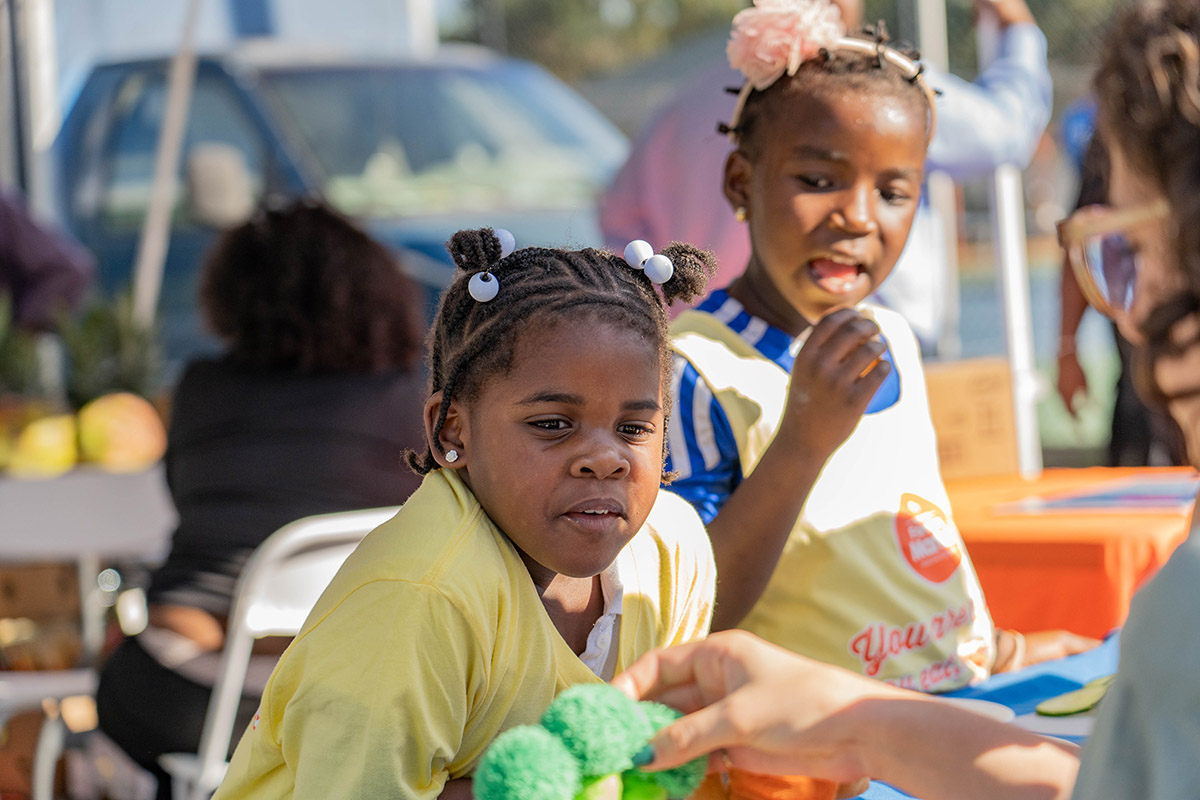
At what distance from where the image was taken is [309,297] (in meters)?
2.88

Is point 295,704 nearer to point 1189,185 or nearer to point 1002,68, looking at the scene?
point 1189,185

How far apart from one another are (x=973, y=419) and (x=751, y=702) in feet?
8.20

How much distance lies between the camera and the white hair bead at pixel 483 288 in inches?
52.4

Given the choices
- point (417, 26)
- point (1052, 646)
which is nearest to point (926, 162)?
point (1052, 646)

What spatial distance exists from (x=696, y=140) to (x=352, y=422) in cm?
114

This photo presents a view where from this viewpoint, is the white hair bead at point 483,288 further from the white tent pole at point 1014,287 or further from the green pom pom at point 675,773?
the white tent pole at point 1014,287

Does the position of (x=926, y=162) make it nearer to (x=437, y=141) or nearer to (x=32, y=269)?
(x=437, y=141)

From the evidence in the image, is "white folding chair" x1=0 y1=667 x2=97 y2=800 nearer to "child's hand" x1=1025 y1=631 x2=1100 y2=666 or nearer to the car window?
"child's hand" x1=1025 y1=631 x2=1100 y2=666

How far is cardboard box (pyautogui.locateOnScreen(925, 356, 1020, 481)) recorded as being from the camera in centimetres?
327

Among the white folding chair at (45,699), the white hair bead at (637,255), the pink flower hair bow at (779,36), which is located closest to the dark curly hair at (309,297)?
the white folding chair at (45,699)

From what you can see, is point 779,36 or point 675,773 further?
point 779,36

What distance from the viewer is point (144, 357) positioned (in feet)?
12.8

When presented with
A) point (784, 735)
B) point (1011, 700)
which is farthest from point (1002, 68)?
point (784, 735)

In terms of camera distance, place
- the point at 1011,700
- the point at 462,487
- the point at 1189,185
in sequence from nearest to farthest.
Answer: the point at 1189,185 < the point at 462,487 < the point at 1011,700
